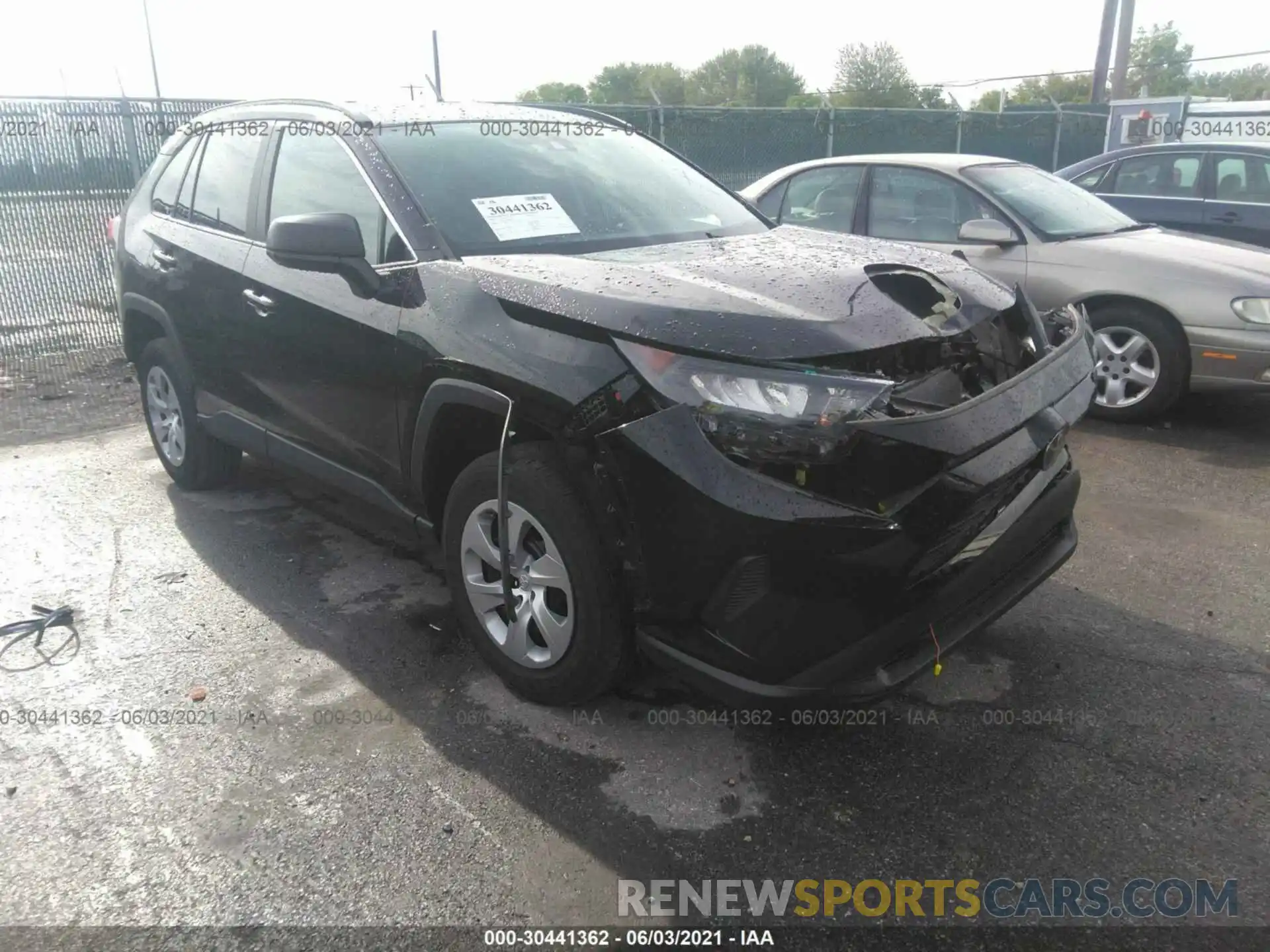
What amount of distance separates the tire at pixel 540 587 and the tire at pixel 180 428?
7.01ft

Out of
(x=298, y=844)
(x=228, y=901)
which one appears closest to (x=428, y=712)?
(x=298, y=844)

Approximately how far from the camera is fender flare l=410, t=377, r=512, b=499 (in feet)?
9.04

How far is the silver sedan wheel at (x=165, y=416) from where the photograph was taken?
15.8ft

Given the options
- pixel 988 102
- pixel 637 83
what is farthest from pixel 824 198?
pixel 637 83

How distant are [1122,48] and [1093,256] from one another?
2113cm

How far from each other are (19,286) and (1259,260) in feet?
30.8

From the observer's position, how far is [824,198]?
6.76 m

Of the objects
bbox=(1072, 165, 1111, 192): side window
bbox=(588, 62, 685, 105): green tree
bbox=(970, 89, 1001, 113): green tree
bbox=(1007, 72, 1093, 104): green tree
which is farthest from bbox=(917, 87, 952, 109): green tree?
bbox=(588, 62, 685, 105): green tree

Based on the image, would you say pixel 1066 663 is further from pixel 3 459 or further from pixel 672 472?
pixel 3 459

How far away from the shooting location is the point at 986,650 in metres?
3.36

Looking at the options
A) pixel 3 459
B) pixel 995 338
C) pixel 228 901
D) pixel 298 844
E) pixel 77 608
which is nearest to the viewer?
pixel 228 901

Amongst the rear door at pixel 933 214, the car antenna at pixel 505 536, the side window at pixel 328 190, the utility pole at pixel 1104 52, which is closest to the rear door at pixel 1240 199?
the rear door at pixel 933 214

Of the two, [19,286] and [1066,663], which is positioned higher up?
[19,286]

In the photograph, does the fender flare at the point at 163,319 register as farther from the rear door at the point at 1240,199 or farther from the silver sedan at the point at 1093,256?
the rear door at the point at 1240,199
